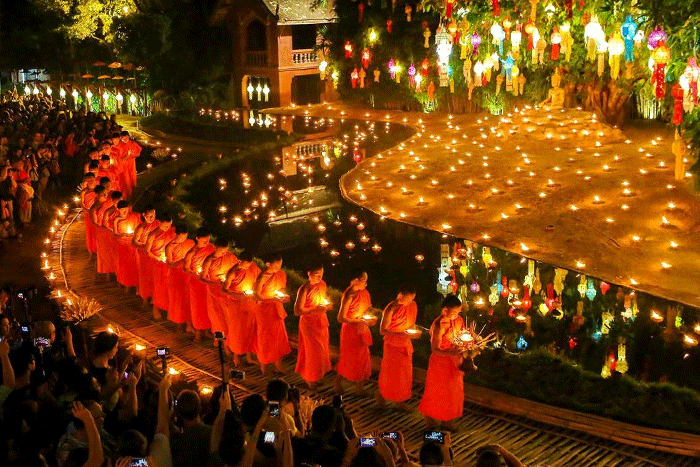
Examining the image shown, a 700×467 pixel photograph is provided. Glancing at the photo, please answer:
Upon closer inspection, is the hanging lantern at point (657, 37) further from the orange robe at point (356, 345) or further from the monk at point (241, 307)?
the monk at point (241, 307)

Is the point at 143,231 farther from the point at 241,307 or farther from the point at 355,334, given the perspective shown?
the point at 355,334

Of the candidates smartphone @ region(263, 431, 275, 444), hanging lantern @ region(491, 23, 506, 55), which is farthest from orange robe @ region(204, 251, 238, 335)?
hanging lantern @ region(491, 23, 506, 55)

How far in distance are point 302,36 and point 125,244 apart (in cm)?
2726

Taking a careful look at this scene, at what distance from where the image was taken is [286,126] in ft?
94.6

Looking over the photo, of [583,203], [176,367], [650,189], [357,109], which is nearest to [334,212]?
[583,203]

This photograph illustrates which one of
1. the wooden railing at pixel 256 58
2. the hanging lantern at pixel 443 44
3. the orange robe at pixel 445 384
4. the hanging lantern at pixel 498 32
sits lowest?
the orange robe at pixel 445 384

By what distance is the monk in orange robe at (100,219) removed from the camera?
37.0ft

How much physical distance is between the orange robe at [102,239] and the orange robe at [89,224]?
15.2 inches

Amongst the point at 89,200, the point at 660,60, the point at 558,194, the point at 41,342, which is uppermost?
the point at 660,60

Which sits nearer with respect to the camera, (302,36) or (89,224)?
(89,224)

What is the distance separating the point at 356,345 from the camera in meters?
7.98

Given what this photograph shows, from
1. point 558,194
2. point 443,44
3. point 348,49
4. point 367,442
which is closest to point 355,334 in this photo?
point 367,442

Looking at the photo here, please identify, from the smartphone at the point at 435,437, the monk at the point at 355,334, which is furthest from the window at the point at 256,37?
the smartphone at the point at 435,437

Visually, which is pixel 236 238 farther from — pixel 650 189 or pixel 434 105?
pixel 434 105
